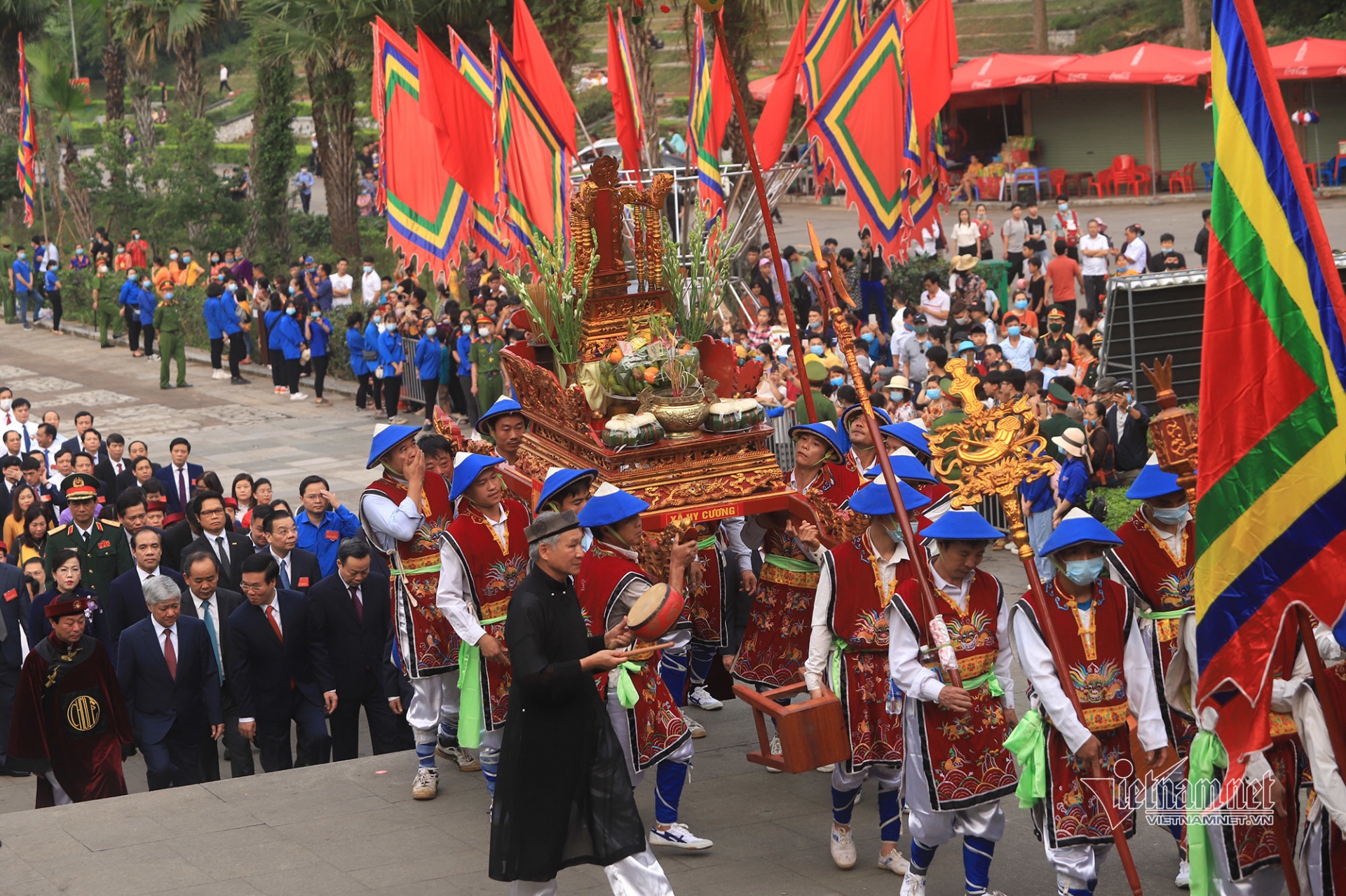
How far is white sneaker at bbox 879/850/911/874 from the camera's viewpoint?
22.5 feet

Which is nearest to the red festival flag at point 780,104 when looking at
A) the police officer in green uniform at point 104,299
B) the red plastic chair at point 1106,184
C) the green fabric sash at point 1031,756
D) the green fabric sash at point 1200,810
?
the green fabric sash at point 1031,756

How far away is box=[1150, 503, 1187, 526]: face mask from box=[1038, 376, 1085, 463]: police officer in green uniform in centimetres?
460

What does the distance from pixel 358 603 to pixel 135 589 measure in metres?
1.42

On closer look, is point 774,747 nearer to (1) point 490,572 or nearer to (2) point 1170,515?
(1) point 490,572

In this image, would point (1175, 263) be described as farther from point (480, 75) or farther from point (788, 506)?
point (788, 506)

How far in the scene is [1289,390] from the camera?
5.20 metres

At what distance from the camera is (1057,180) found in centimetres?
3444

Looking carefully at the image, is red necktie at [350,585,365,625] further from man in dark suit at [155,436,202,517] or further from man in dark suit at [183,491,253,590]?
man in dark suit at [155,436,202,517]

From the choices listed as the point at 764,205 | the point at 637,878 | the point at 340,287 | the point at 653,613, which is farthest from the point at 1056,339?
the point at 340,287

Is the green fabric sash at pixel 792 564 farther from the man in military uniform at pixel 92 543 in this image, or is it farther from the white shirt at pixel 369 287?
the white shirt at pixel 369 287

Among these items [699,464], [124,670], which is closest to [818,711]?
[699,464]

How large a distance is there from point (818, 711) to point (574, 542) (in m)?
1.48

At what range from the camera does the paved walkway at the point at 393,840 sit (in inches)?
268

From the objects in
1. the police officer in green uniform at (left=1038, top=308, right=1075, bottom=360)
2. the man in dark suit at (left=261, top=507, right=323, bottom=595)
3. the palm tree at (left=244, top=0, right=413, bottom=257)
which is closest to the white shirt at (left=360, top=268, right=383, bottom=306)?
the palm tree at (left=244, top=0, right=413, bottom=257)
